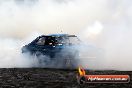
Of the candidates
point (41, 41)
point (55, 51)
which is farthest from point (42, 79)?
point (41, 41)

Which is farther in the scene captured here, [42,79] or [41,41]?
[41,41]

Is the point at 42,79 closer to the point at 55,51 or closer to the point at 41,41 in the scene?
the point at 55,51

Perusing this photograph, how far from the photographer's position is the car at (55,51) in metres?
21.4

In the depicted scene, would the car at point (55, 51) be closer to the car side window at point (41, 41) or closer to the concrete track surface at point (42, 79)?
the car side window at point (41, 41)

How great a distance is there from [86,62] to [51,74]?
9.49 feet

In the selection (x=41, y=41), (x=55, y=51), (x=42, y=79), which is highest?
(x=41, y=41)

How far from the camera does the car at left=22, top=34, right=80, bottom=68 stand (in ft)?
70.2

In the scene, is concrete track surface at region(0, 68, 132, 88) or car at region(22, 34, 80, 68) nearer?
concrete track surface at region(0, 68, 132, 88)

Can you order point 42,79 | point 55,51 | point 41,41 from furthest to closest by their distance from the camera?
point 41,41 < point 55,51 < point 42,79

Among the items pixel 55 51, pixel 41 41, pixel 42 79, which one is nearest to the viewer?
pixel 42 79

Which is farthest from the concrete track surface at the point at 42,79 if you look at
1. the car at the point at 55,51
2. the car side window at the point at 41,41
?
the car side window at the point at 41,41

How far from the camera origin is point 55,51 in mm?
21859

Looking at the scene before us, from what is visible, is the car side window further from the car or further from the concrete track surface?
the concrete track surface

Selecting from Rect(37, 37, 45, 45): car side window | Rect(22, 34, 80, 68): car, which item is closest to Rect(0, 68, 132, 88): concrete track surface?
Rect(22, 34, 80, 68): car
